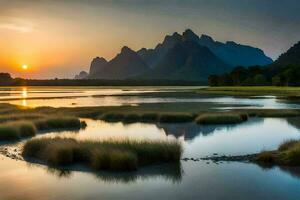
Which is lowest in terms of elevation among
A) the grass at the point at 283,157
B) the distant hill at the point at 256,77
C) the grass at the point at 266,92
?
the grass at the point at 283,157

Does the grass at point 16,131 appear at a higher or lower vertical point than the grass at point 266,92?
lower

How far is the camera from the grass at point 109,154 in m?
23.5

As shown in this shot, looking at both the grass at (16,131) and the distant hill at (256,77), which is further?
the distant hill at (256,77)

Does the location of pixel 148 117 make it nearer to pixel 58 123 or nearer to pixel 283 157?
pixel 58 123

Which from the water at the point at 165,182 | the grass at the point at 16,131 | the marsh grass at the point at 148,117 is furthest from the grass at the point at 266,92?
the water at the point at 165,182

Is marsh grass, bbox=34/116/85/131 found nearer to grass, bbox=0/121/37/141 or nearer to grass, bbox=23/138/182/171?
grass, bbox=0/121/37/141

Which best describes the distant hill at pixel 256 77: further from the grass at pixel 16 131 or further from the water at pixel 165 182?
the water at pixel 165 182

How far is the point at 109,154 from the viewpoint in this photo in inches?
936

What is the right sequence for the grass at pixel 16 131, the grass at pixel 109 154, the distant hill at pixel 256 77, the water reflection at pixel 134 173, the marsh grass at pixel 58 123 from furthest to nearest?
the distant hill at pixel 256 77, the marsh grass at pixel 58 123, the grass at pixel 16 131, the grass at pixel 109 154, the water reflection at pixel 134 173

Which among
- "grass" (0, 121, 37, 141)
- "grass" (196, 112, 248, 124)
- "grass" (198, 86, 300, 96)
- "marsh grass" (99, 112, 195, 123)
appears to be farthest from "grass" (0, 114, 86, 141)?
"grass" (198, 86, 300, 96)

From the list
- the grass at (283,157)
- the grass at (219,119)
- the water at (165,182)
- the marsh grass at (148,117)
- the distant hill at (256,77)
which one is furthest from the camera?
the distant hill at (256,77)

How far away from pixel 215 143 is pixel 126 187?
13610 millimetres

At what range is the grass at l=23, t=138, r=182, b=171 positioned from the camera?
77.0 ft

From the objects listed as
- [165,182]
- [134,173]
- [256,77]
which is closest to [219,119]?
[134,173]
